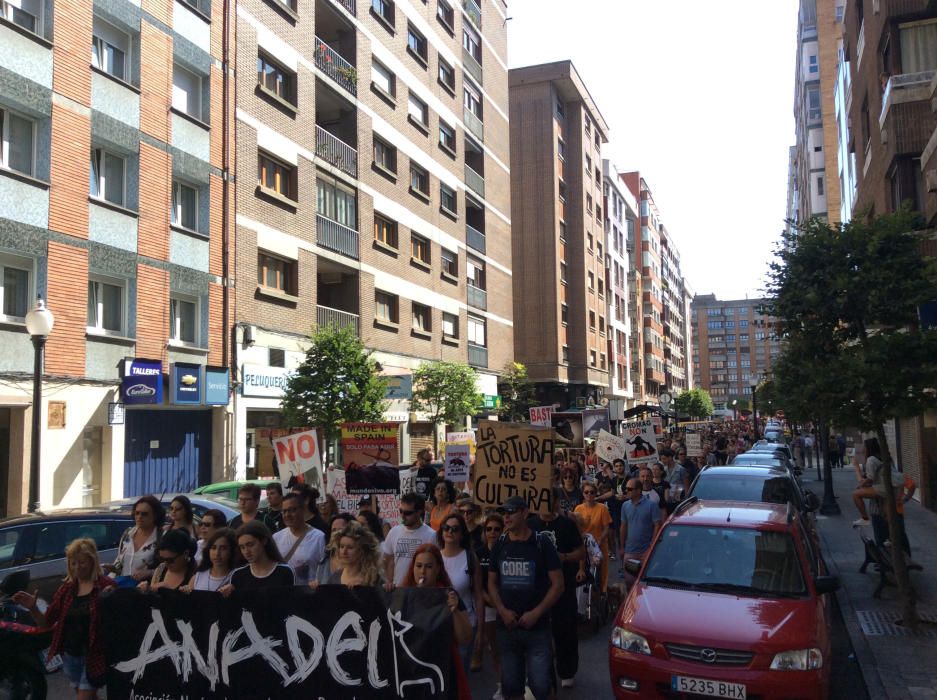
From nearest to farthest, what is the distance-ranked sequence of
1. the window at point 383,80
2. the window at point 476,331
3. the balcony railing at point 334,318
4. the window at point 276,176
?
the window at point 276,176
the balcony railing at point 334,318
the window at point 383,80
the window at point 476,331

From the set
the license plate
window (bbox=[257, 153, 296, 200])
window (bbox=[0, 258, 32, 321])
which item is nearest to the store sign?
window (bbox=[257, 153, 296, 200])

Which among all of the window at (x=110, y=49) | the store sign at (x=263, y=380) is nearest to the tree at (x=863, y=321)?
the store sign at (x=263, y=380)

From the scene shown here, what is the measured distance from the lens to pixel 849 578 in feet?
39.2

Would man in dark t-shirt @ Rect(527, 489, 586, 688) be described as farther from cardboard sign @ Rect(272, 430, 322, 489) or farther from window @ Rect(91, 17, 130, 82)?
window @ Rect(91, 17, 130, 82)

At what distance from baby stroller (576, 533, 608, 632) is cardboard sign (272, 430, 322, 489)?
4097 millimetres

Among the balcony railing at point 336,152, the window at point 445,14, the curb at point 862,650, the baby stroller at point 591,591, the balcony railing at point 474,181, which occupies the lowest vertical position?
the curb at point 862,650

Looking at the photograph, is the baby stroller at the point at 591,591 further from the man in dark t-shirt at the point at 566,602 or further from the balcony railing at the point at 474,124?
the balcony railing at the point at 474,124

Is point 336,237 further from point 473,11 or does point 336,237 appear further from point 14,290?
point 473,11

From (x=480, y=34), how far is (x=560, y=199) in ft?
45.5

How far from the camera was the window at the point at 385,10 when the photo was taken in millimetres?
30516

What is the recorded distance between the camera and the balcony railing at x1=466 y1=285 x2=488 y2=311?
37.2 metres

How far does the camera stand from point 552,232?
5047 centimetres

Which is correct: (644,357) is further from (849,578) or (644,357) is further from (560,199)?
(849,578)

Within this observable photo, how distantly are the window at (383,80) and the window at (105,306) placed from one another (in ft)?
45.9
